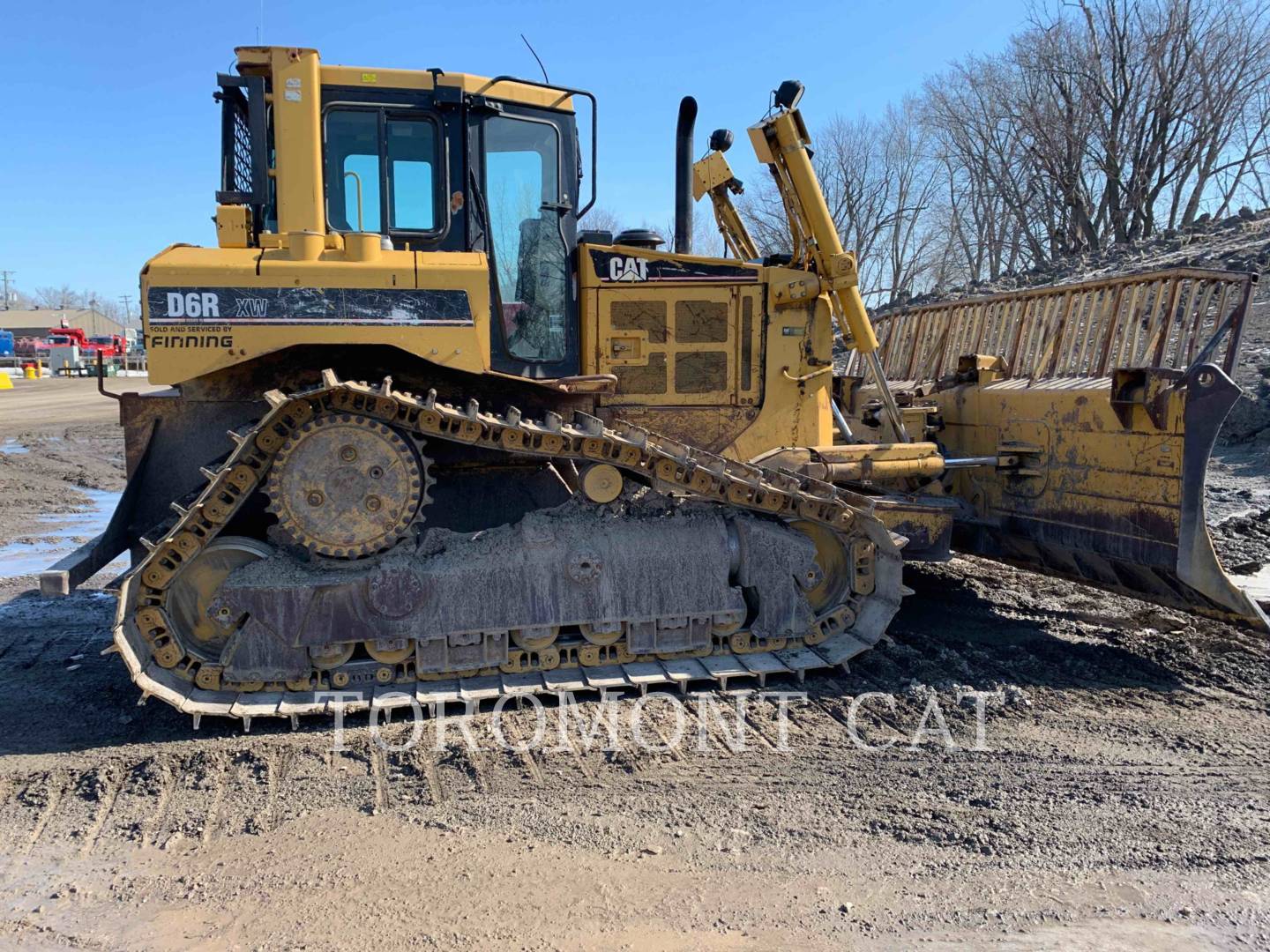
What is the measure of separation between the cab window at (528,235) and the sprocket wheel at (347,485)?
1035 mm

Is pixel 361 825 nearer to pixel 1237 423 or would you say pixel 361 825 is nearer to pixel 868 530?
pixel 868 530

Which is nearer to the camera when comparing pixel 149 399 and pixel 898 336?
pixel 149 399

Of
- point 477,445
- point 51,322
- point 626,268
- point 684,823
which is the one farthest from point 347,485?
point 51,322

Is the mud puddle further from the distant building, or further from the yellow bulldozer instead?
the distant building

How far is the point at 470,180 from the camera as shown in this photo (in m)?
5.18

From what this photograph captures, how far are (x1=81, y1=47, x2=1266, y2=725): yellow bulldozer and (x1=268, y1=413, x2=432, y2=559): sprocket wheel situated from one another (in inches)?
0.6

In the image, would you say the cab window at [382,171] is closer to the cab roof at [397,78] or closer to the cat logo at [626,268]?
the cab roof at [397,78]

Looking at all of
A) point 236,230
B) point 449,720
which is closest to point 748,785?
point 449,720

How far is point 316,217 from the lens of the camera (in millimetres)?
4965

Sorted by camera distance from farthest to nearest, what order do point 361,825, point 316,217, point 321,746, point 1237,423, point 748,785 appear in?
point 1237,423 < point 316,217 < point 321,746 < point 748,785 < point 361,825

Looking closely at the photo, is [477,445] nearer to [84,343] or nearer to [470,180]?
[470,180]

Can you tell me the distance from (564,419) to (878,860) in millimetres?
3115

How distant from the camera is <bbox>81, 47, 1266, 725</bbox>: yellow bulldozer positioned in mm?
4629

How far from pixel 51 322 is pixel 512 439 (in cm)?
10855
